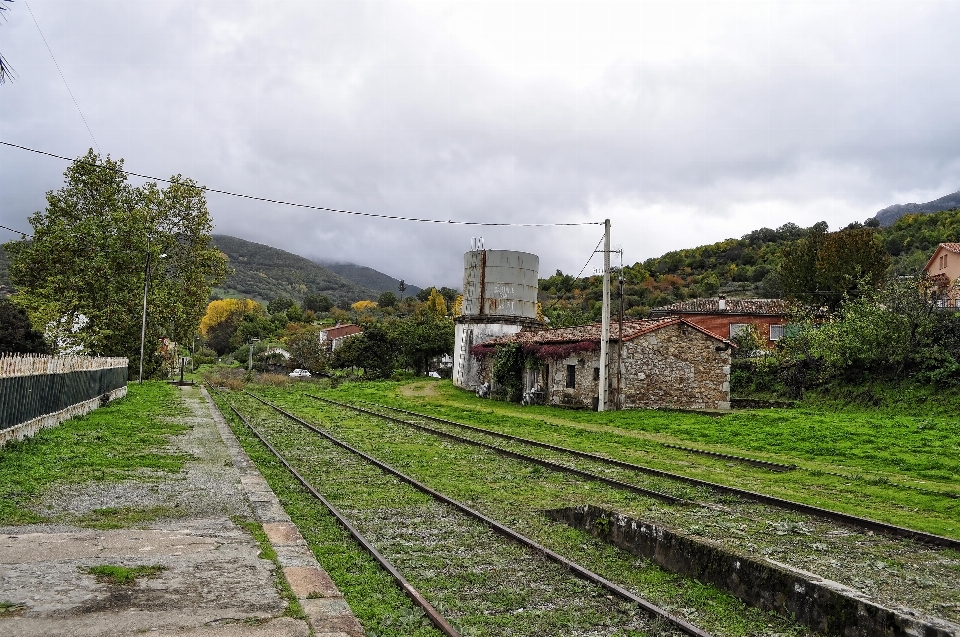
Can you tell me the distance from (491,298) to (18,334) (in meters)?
29.7

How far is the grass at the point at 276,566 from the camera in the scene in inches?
232

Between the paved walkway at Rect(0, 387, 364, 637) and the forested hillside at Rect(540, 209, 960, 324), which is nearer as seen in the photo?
the paved walkway at Rect(0, 387, 364, 637)

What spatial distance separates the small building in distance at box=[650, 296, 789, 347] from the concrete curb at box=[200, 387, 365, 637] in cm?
4839

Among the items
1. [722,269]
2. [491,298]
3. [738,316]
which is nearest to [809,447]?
[491,298]

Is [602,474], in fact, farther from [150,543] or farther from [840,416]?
[840,416]

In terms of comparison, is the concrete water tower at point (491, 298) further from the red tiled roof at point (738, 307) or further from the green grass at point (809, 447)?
the red tiled roof at point (738, 307)

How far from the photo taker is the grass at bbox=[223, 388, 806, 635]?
6.45 m

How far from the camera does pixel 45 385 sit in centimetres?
1806

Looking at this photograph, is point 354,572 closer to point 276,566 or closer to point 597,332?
point 276,566

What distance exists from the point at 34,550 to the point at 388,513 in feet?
14.4

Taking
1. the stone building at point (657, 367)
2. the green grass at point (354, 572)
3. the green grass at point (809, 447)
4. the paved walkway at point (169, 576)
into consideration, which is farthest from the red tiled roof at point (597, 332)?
the paved walkway at point (169, 576)

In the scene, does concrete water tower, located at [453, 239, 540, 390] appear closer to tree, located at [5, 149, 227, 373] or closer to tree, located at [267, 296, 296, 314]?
tree, located at [5, 149, 227, 373]

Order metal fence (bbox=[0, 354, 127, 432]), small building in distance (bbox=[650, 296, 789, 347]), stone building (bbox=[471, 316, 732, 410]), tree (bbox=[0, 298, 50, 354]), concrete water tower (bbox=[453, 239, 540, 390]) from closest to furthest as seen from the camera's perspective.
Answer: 1. metal fence (bbox=[0, 354, 127, 432])
2. stone building (bbox=[471, 316, 732, 410])
3. concrete water tower (bbox=[453, 239, 540, 390])
4. tree (bbox=[0, 298, 50, 354])
5. small building in distance (bbox=[650, 296, 789, 347])

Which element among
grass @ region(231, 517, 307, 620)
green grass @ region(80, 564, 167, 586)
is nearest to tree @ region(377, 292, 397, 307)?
grass @ region(231, 517, 307, 620)
